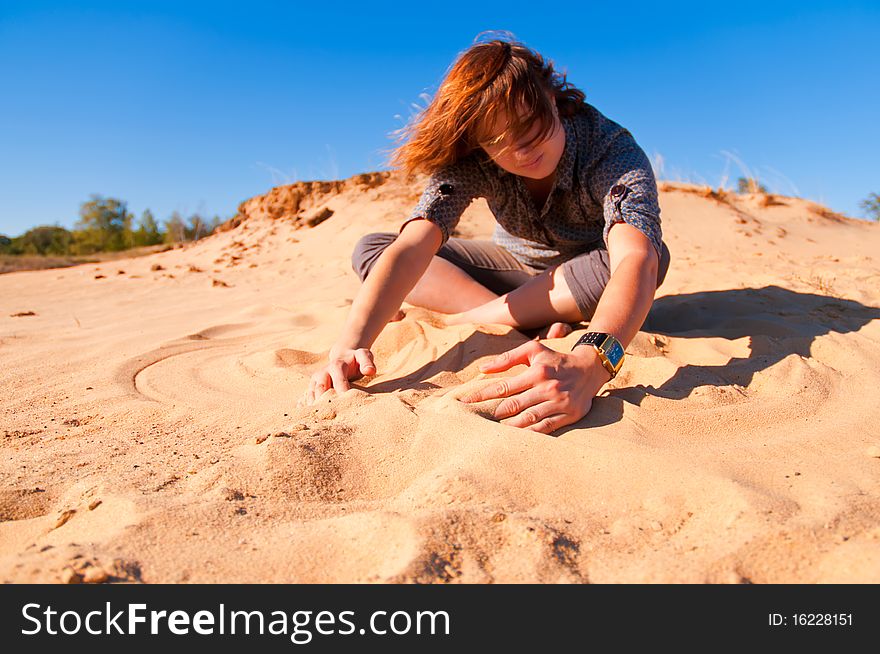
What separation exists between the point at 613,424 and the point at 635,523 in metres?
0.40

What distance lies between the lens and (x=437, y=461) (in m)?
1.38

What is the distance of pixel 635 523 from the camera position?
3.76 ft

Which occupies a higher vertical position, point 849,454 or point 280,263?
point 280,263

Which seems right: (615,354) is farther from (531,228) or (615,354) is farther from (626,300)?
(531,228)

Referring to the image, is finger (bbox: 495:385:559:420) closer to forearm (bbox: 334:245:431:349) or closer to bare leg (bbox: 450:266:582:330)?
forearm (bbox: 334:245:431:349)

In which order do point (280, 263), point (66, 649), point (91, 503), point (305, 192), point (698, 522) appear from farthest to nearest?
point (305, 192), point (280, 263), point (91, 503), point (698, 522), point (66, 649)

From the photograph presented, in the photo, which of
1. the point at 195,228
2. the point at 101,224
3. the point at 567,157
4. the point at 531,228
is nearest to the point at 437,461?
the point at 567,157

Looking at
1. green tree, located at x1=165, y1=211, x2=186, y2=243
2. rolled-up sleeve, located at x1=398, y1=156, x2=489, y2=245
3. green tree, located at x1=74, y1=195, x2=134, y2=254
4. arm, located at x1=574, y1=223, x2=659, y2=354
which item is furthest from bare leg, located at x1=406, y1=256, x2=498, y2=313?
green tree, located at x1=74, y1=195, x2=134, y2=254

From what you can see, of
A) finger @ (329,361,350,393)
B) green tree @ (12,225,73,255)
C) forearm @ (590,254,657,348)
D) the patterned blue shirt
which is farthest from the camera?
green tree @ (12,225,73,255)

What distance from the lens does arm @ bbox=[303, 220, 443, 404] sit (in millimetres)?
1887

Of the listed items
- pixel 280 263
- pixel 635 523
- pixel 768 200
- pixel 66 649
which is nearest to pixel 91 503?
pixel 66 649

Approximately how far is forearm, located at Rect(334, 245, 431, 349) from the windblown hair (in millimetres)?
385

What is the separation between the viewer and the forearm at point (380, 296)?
206 centimetres

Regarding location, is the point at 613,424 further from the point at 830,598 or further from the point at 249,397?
the point at 249,397
